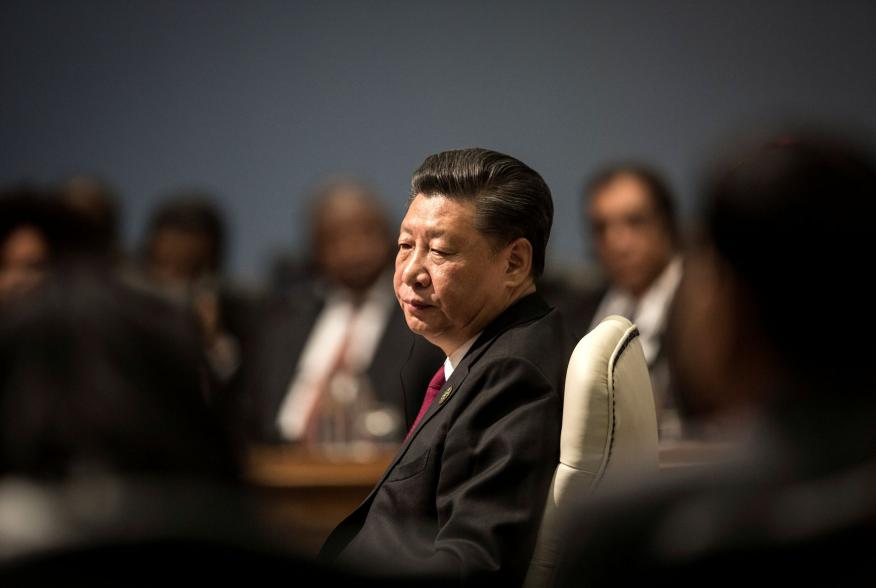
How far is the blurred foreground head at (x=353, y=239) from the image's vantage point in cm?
489

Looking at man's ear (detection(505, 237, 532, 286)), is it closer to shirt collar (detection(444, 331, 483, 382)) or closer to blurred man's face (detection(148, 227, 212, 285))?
shirt collar (detection(444, 331, 483, 382))

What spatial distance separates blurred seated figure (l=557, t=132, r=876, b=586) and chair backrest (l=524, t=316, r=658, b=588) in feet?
1.95

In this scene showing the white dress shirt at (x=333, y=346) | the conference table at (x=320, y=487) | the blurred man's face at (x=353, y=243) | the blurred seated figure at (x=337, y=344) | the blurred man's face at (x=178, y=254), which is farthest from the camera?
the blurred man's face at (x=178, y=254)

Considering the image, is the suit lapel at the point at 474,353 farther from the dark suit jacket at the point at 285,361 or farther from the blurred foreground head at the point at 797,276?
the dark suit jacket at the point at 285,361

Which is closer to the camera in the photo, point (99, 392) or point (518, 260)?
point (99, 392)

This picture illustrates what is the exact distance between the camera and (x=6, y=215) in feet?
10.1

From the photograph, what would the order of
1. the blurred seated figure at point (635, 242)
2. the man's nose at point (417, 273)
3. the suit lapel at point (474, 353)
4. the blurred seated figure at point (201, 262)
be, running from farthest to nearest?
the blurred seated figure at point (201, 262) → the blurred seated figure at point (635, 242) → the man's nose at point (417, 273) → the suit lapel at point (474, 353)

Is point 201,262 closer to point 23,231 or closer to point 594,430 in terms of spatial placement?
point 23,231

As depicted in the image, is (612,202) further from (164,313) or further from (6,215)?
(164,313)

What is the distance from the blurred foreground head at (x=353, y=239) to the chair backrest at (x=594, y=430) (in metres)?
A: 2.70

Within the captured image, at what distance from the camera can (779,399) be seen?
1.45 m

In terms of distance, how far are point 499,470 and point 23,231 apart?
137 centimetres

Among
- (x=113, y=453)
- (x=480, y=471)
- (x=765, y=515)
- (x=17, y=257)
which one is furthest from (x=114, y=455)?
(x=17, y=257)

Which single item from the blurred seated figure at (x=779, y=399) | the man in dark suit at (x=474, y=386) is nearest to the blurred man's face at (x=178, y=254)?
the man in dark suit at (x=474, y=386)
